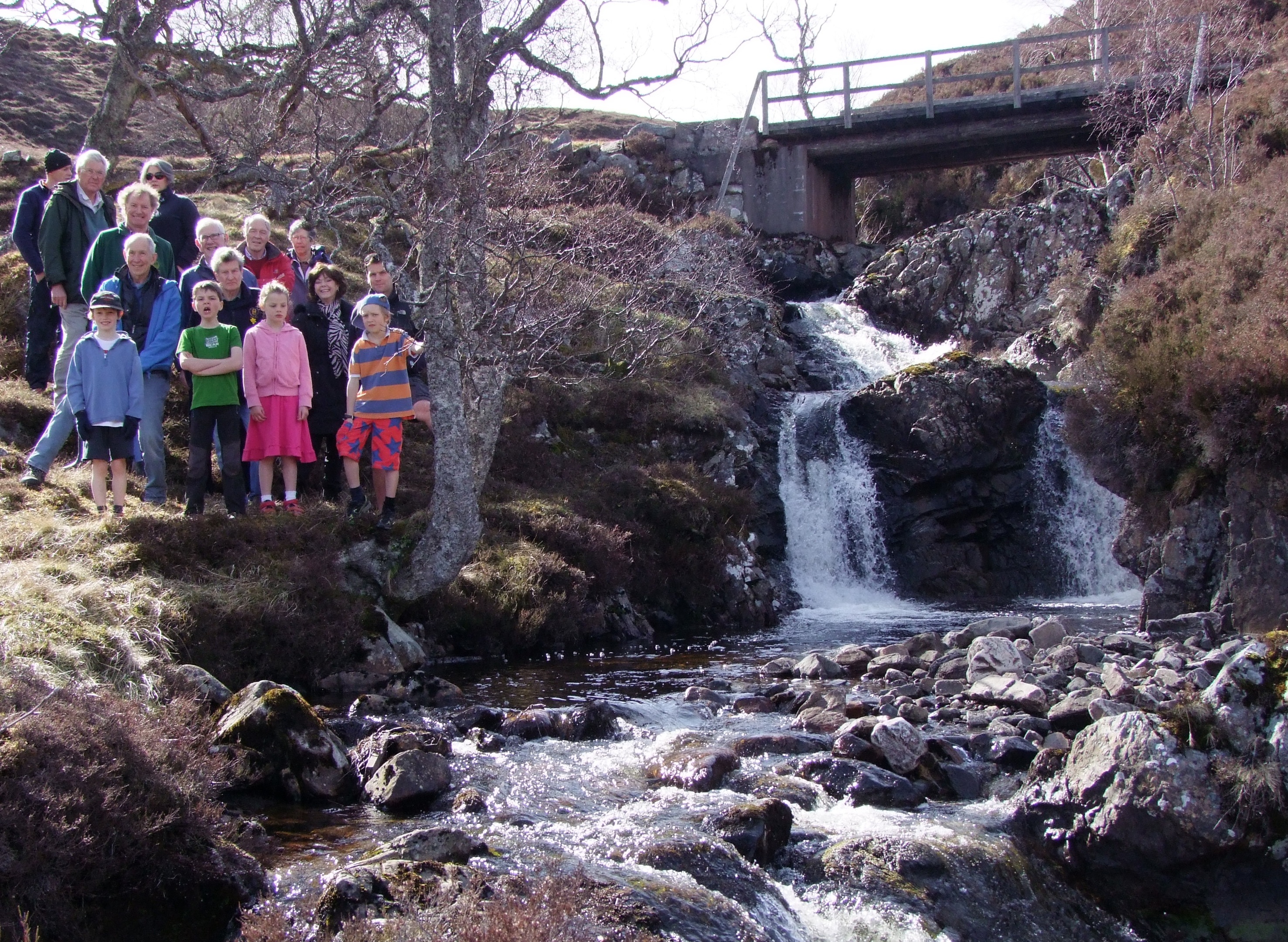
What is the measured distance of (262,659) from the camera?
789 cm

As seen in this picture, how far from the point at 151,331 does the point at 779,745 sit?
21.6 feet

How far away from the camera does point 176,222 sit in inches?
405

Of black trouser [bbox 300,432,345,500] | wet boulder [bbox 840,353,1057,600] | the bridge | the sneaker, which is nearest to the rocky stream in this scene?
the sneaker

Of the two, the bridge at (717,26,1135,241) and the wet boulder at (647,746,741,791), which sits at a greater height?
the bridge at (717,26,1135,241)

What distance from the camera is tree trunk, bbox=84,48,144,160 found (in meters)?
15.3

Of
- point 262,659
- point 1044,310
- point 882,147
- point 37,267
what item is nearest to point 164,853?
point 262,659

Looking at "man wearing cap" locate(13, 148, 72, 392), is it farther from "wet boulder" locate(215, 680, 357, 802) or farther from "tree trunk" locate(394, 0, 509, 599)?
"wet boulder" locate(215, 680, 357, 802)

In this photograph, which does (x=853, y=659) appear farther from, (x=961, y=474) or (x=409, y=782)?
(x=961, y=474)

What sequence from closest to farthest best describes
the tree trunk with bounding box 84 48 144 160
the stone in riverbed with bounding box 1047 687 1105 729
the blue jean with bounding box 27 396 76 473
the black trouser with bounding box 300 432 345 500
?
the stone in riverbed with bounding box 1047 687 1105 729, the blue jean with bounding box 27 396 76 473, the black trouser with bounding box 300 432 345 500, the tree trunk with bounding box 84 48 144 160

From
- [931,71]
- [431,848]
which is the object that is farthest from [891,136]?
[431,848]

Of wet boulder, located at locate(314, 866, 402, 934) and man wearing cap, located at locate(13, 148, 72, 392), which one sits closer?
wet boulder, located at locate(314, 866, 402, 934)

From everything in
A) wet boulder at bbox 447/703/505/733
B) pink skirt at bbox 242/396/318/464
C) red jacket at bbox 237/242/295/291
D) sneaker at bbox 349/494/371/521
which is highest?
red jacket at bbox 237/242/295/291

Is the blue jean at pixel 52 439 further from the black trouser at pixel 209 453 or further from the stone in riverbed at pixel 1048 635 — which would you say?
the stone in riverbed at pixel 1048 635

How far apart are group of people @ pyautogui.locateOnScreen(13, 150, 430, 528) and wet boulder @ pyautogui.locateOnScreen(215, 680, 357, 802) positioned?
3339 millimetres
